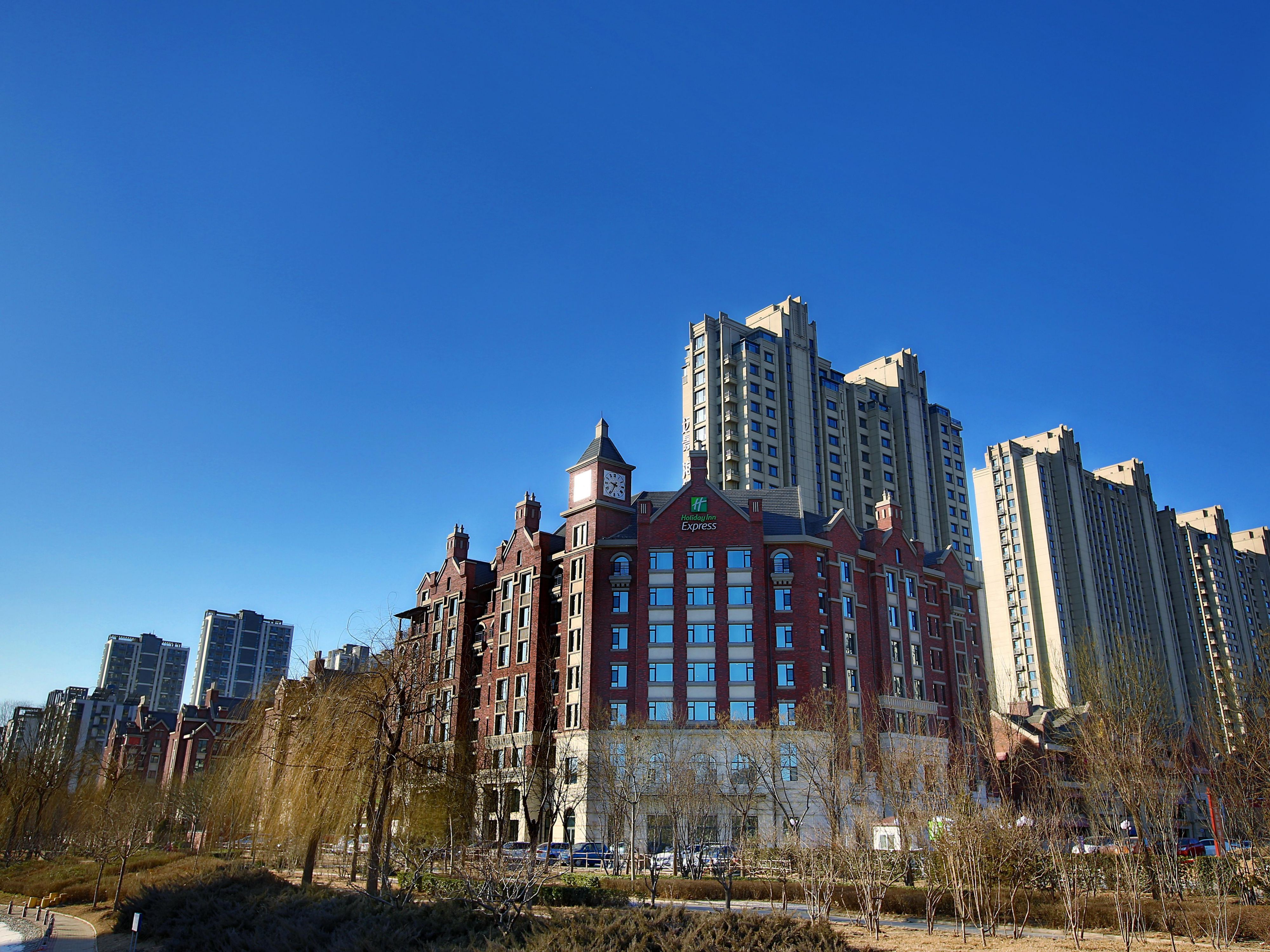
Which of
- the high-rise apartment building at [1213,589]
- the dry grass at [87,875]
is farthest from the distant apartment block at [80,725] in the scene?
the high-rise apartment building at [1213,589]

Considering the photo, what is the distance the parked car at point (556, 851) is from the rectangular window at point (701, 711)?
9927mm

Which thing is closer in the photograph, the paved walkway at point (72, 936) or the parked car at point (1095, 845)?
the paved walkway at point (72, 936)

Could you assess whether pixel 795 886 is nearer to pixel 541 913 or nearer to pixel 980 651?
pixel 541 913

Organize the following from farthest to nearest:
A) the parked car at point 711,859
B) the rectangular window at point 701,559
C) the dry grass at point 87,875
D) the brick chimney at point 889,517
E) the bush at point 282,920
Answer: the brick chimney at point 889,517 < the rectangular window at point 701,559 < the dry grass at point 87,875 < the parked car at point 711,859 < the bush at point 282,920

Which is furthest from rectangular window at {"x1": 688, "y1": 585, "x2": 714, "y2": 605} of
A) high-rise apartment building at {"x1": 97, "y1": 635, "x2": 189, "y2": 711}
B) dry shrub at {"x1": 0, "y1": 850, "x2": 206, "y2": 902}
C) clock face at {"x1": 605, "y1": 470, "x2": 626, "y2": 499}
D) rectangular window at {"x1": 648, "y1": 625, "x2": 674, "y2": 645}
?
high-rise apartment building at {"x1": 97, "y1": 635, "x2": 189, "y2": 711}

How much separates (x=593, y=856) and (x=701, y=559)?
1922 cm

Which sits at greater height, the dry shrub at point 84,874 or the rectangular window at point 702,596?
the rectangular window at point 702,596

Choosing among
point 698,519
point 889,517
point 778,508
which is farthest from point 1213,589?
point 698,519

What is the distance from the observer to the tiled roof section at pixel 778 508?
2391 inches

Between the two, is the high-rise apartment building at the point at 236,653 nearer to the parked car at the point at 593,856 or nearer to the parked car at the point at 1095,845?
the parked car at the point at 593,856

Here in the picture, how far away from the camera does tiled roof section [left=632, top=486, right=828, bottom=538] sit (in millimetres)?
60719

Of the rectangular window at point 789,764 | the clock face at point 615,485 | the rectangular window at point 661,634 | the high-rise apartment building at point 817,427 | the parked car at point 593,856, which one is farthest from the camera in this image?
the high-rise apartment building at point 817,427

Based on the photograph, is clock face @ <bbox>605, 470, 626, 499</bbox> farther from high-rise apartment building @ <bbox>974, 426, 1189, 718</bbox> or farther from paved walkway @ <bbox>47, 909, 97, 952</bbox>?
high-rise apartment building @ <bbox>974, 426, 1189, 718</bbox>

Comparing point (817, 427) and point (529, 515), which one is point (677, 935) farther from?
point (817, 427)
